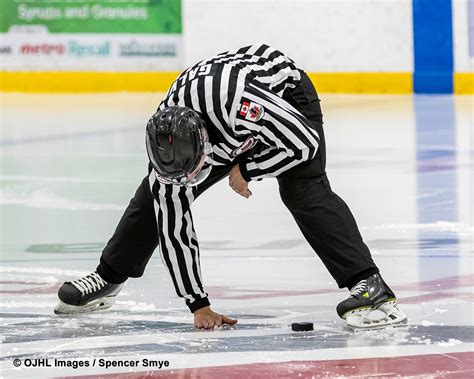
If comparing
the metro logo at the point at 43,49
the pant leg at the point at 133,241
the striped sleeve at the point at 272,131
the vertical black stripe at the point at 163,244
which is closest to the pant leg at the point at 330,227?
the striped sleeve at the point at 272,131

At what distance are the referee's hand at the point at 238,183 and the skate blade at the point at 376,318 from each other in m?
0.51

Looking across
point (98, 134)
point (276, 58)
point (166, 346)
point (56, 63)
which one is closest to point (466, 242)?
point (276, 58)

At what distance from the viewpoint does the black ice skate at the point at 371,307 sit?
4.36 metres

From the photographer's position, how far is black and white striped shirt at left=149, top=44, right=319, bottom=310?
414 cm

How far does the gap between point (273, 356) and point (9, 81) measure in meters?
11.3

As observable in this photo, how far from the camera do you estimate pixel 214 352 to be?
4.06 m

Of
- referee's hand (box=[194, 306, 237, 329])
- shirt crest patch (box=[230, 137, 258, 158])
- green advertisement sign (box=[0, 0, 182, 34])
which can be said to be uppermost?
green advertisement sign (box=[0, 0, 182, 34])

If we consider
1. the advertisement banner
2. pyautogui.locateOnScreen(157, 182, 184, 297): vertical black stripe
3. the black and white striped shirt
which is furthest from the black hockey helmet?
the advertisement banner

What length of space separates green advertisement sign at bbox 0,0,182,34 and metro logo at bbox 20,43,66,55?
171mm

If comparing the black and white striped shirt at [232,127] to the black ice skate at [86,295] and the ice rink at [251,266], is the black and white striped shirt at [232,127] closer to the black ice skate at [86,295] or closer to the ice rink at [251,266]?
the ice rink at [251,266]

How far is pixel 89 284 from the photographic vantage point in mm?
4773

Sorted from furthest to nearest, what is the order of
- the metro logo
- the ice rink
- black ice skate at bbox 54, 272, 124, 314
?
the metro logo → black ice skate at bbox 54, 272, 124, 314 → the ice rink

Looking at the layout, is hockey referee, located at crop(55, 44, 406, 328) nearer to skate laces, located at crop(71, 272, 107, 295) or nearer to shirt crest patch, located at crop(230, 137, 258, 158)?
shirt crest patch, located at crop(230, 137, 258, 158)

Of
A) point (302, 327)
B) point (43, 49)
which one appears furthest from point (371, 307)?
point (43, 49)
